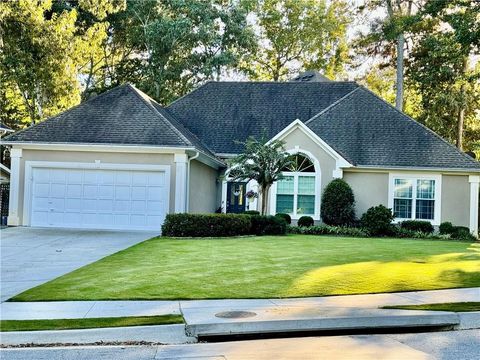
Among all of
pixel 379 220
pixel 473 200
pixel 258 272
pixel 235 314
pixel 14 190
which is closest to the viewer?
pixel 235 314

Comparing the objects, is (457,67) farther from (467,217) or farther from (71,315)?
(71,315)

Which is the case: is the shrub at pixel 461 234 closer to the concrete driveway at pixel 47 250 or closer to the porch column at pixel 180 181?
the porch column at pixel 180 181

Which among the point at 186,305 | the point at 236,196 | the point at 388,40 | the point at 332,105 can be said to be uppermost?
the point at 388,40

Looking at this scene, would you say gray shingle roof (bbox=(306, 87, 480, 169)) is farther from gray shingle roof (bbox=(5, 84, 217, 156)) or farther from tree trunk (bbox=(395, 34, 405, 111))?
gray shingle roof (bbox=(5, 84, 217, 156))

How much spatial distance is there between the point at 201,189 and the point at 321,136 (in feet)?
19.9

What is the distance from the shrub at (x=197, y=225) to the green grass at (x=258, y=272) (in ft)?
8.08

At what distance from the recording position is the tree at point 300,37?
41.6 metres

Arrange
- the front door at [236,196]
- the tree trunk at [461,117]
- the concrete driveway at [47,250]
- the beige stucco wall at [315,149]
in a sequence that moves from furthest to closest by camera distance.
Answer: the tree trunk at [461,117] → the front door at [236,196] → the beige stucco wall at [315,149] → the concrete driveway at [47,250]

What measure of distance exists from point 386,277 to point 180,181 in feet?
36.1

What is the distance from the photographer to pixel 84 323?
7070 mm

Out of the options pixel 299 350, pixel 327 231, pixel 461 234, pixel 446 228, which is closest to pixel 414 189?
pixel 446 228

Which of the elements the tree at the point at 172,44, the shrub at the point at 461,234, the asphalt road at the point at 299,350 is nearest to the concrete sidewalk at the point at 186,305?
the asphalt road at the point at 299,350

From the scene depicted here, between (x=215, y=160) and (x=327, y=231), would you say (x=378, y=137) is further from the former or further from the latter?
(x=215, y=160)

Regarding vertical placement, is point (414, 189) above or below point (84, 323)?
above
